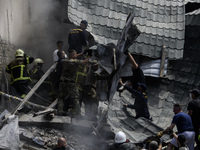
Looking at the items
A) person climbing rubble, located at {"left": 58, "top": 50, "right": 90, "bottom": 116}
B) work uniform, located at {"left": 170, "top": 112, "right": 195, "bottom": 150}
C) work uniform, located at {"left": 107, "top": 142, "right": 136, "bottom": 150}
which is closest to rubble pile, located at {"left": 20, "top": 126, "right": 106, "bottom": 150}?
person climbing rubble, located at {"left": 58, "top": 50, "right": 90, "bottom": 116}

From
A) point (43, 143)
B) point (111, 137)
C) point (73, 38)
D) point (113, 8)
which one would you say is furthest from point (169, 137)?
point (113, 8)

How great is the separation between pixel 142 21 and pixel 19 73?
505 centimetres

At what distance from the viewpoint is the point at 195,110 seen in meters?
7.89

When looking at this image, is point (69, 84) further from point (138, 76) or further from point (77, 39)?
point (138, 76)

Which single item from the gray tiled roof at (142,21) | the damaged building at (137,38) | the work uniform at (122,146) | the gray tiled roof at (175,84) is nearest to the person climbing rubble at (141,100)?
the damaged building at (137,38)

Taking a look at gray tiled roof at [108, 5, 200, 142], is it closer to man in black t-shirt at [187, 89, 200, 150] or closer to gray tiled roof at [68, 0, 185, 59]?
gray tiled roof at [68, 0, 185, 59]

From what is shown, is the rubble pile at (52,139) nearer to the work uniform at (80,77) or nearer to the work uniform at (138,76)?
the work uniform at (80,77)

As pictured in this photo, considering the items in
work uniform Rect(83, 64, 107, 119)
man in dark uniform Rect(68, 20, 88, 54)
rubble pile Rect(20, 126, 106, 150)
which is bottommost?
rubble pile Rect(20, 126, 106, 150)

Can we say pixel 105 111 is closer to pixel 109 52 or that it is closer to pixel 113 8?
pixel 109 52

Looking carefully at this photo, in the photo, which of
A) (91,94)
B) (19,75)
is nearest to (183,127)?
(91,94)

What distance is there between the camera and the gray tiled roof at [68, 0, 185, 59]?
1079 centimetres

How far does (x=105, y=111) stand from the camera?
8172 mm

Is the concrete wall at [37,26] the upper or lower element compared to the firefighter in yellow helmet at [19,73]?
upper

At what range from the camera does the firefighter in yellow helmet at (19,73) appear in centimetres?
919
